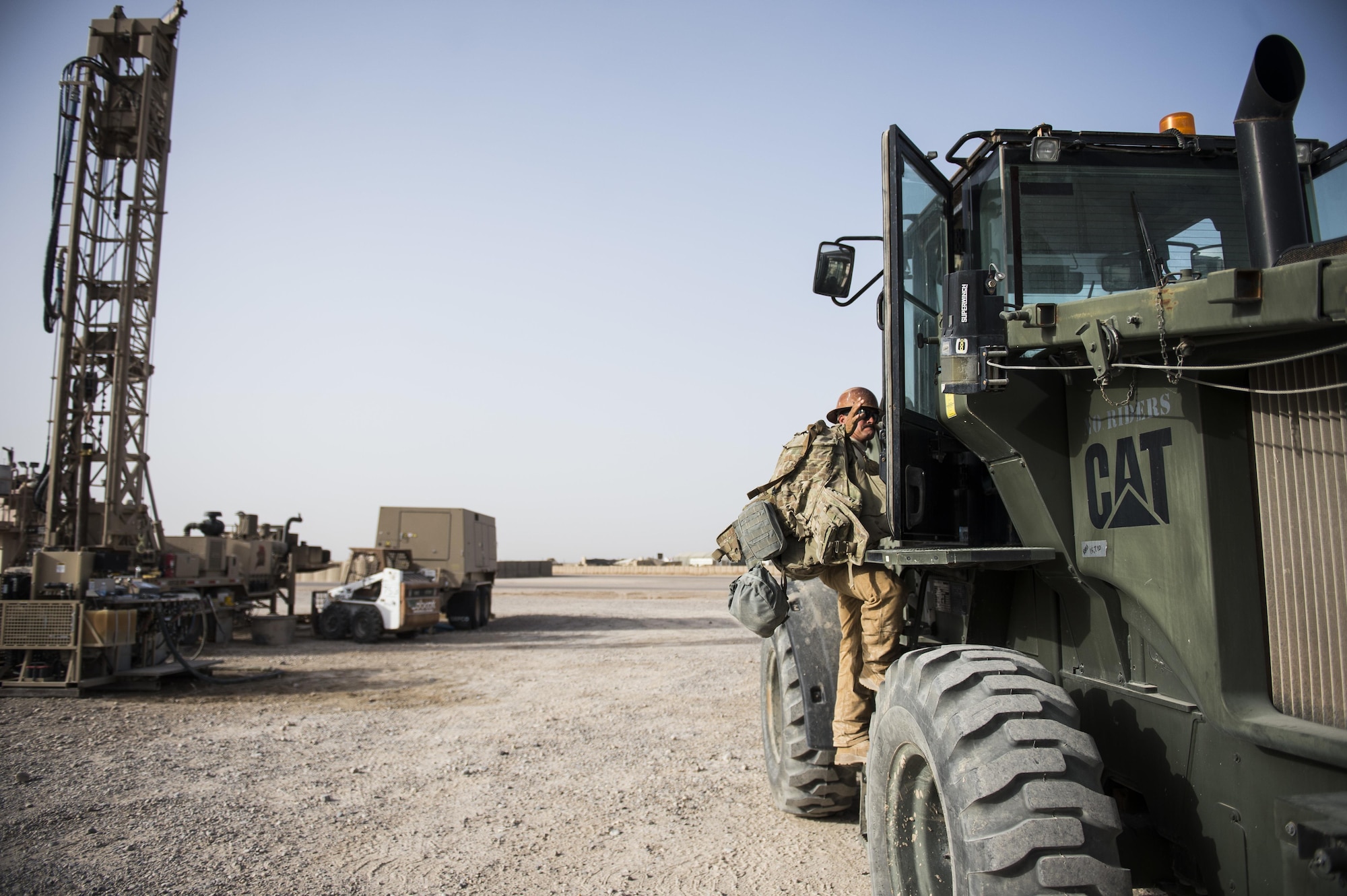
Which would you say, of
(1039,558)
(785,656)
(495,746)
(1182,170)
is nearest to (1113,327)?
(1039,558)

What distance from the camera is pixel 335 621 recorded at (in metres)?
17.3

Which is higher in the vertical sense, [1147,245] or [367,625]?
[1147,245]

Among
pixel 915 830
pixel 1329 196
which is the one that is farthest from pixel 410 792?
pixel 1329 196

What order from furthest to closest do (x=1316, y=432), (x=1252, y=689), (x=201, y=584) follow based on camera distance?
(x=201, y=584), (x=1252, y=689), (x=1316, y=432)

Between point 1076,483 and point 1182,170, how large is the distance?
1552 mm

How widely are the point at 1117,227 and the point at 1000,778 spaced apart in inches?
89.3

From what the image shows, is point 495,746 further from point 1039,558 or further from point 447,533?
point 447,533

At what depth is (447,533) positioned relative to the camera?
2031cm

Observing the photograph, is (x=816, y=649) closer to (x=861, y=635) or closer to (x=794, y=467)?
(x=861, y=635)

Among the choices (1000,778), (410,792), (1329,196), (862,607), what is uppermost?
(1329,196)

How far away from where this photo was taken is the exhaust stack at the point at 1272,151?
2619mm

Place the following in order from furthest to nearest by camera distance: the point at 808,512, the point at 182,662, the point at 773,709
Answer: the point at 182,662, the point at 773,709, the point at 808,512

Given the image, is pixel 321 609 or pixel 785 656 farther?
pixel 321 609

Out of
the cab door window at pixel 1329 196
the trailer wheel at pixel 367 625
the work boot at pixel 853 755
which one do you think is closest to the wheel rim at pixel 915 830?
the work boot at pixel 853 755
